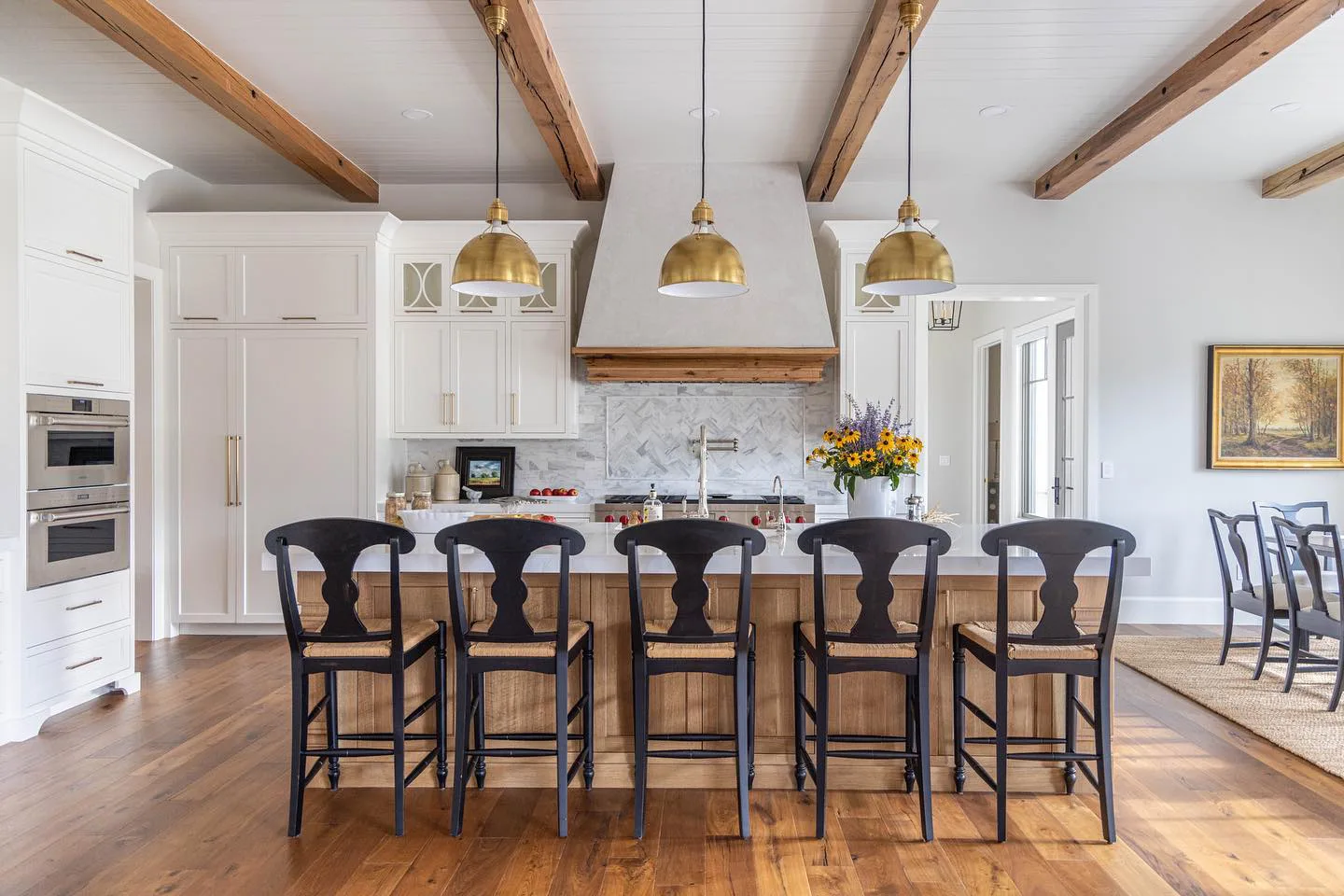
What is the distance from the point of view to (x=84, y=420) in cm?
374

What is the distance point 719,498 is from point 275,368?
108 inches

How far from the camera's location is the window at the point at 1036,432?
20.3ft

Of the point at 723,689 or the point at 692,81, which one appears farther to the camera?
the point at 692,81

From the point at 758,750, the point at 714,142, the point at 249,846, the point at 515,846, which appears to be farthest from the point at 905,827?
the point at 714,142

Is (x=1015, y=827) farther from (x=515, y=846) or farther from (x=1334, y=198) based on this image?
(x=1334, y=198)

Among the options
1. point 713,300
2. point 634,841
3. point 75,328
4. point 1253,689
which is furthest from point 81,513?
point 1253,689

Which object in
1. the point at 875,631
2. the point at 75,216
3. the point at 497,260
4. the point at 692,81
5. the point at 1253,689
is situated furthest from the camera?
the point at 1253,689

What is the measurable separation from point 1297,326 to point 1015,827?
14.6 ft

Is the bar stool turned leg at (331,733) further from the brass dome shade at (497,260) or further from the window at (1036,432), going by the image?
the window at (1036,432)

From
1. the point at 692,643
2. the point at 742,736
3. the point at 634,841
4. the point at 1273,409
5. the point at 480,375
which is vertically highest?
the point at 480,375

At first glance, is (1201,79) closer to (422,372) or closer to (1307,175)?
(1307,175)

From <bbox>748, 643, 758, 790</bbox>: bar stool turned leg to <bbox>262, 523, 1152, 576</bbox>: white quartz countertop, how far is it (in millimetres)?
291

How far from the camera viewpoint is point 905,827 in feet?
8.59

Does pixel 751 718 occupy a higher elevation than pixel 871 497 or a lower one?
lower
